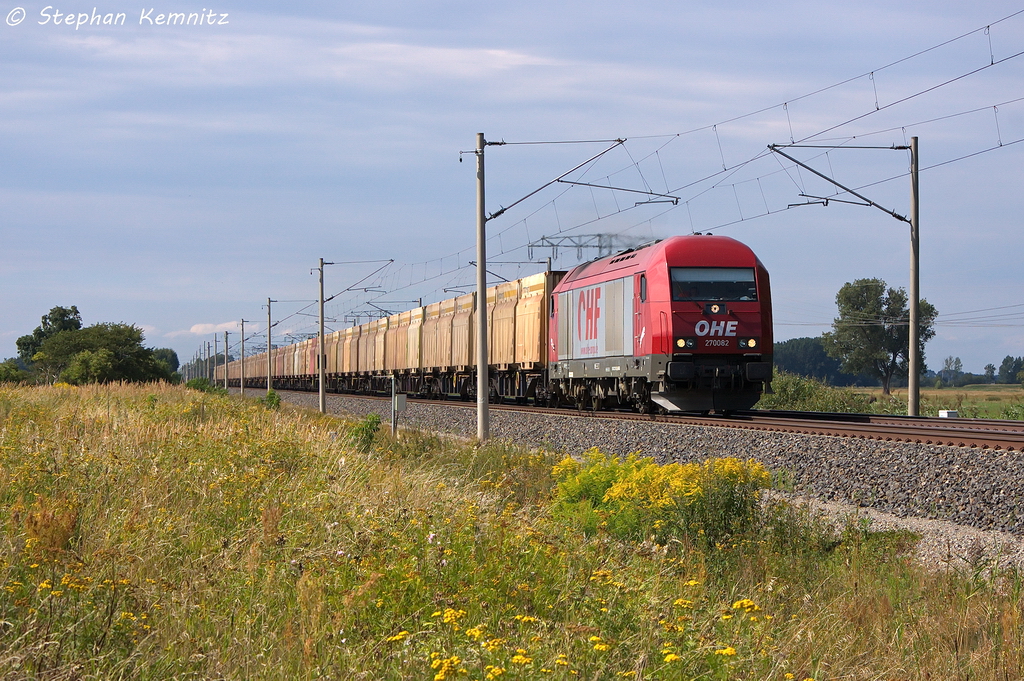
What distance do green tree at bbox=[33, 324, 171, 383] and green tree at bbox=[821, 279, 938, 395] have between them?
67321 millimetres

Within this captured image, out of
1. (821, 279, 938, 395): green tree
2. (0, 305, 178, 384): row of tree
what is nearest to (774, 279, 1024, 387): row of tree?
(821, 279, 938, 395): green tree

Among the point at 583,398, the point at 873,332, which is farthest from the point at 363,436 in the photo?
the point at 873,332

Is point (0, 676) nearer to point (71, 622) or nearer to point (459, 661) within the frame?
point (71, 622)

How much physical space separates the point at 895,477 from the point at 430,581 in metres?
8.00

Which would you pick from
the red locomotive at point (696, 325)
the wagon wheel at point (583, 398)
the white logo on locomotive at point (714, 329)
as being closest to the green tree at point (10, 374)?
the wagon wheel at point (583, 398)

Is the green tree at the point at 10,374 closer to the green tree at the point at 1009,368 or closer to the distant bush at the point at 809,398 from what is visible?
the distant bush at the point at 809,398

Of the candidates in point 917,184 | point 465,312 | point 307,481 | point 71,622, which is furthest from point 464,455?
point 465,312

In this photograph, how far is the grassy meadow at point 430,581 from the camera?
520 cm

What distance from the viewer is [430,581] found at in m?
6.36

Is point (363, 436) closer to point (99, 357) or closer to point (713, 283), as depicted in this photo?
point (713, 283)

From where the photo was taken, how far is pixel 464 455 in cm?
1636

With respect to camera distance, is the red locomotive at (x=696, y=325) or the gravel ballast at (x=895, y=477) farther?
the red locomotive at (x=696, y=325)

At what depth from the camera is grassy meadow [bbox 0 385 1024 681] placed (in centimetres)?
520

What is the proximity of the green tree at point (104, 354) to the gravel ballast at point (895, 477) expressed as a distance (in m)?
51.0
